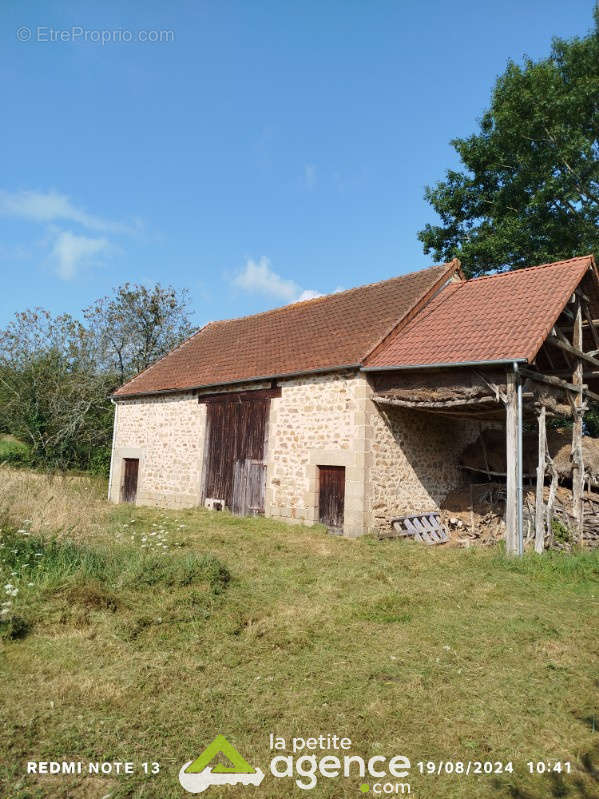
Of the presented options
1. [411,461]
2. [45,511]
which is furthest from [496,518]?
[45,511]

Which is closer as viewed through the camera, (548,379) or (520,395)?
(520,395)

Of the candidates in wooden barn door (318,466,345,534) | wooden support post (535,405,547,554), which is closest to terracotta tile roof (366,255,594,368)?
wooden support post (535,405,547,554)

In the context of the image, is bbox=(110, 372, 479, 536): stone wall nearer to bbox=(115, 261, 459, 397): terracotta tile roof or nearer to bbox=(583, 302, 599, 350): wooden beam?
bbox=(115, 261, 459, 397): terracotta tile roof

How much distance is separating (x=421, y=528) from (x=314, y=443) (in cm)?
272

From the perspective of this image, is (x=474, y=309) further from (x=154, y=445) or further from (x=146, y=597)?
(x=154, y=445)

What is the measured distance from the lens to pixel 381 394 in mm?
10344

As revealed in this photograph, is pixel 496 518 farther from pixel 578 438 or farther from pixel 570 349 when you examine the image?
pixel 570 349

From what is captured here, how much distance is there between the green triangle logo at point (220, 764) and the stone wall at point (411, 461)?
7210 mm

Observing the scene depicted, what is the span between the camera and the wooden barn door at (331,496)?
10499 mm

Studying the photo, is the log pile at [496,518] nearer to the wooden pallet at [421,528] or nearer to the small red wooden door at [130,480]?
the wooden pallet at [421,528]

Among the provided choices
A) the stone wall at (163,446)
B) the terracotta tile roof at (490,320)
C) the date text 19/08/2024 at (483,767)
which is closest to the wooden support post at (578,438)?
the terracotta tile roof at (490,320)

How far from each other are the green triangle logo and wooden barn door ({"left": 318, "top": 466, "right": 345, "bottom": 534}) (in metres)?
7.27

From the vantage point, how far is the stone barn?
9281 millimetres

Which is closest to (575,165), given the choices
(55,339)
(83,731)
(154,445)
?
(154,445)
